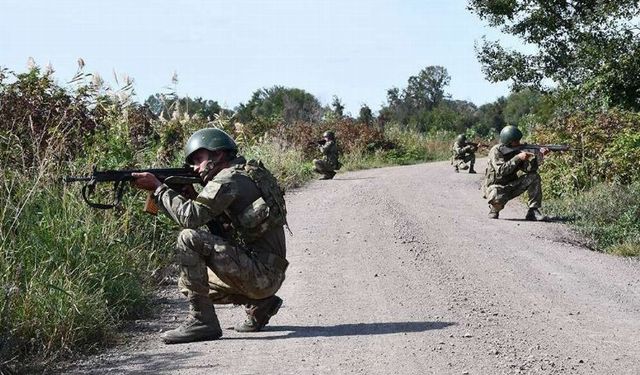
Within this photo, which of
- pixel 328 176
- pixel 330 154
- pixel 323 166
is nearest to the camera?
pixel 323 166

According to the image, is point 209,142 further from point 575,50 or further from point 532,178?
point 575,50

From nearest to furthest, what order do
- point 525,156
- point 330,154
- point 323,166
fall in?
point 525,156
point 323,166
point 330,154

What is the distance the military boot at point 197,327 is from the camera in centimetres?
732

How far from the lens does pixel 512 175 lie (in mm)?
16594

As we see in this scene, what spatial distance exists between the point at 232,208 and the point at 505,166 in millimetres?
9815

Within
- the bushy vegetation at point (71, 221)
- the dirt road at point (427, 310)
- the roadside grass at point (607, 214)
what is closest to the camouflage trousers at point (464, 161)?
the roadside grass at point (607, 214)

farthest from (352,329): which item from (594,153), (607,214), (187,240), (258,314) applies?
(594,153)

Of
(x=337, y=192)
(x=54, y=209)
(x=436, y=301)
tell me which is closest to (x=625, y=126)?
(x=337, y=192)

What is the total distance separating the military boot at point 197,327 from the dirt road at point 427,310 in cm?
8

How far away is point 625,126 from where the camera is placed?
18.9 m

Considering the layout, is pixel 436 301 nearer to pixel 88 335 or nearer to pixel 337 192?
pixel 88 335

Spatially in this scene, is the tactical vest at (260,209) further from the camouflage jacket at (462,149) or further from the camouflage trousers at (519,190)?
the camouflage jacket at (462,149)

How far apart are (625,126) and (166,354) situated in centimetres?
1407

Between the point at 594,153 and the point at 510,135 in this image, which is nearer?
the point at 510,135
